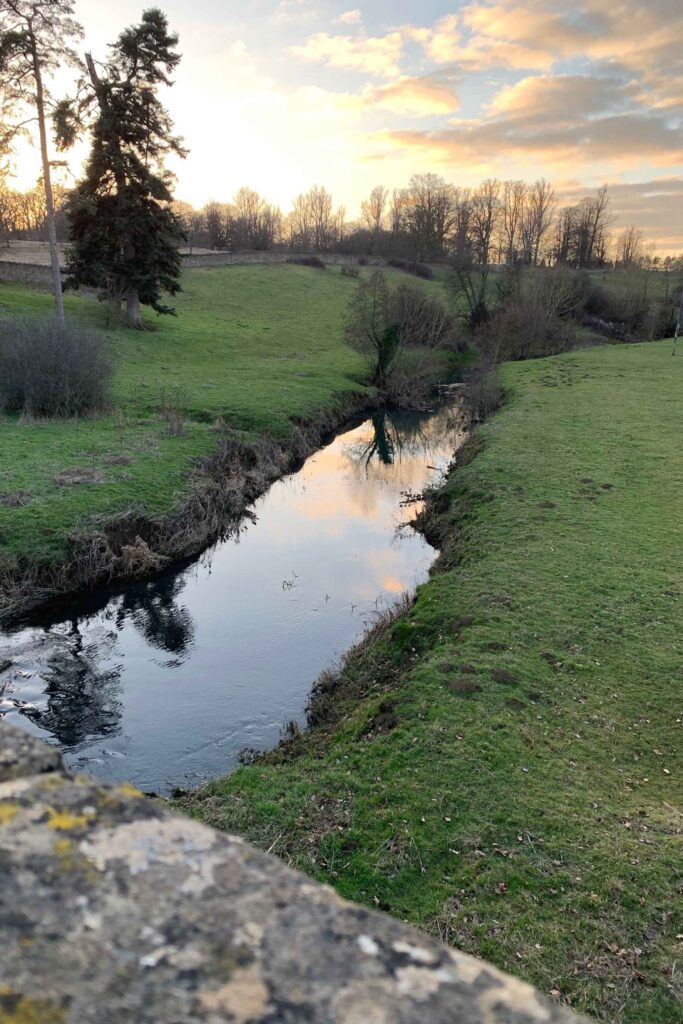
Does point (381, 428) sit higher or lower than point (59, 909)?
lower

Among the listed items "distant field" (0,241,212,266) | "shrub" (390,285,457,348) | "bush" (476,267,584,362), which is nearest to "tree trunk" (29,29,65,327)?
"shrub" (390,285,457,348)

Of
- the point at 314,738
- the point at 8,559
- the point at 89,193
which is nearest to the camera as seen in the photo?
the point at 314,738

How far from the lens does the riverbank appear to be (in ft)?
47.4

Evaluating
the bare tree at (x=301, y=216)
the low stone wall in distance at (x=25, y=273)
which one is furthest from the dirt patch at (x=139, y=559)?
the bare tree at (x=301, y=216)

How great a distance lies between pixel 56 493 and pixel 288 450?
35.6 feet

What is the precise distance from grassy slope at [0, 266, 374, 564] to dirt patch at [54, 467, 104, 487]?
225mm

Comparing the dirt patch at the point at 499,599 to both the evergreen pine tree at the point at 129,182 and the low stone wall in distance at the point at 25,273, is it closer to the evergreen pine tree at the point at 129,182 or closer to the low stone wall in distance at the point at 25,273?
the evergreen pine tree at the point at 129,182

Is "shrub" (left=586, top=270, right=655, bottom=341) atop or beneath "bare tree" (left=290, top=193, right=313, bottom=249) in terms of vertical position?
beneath

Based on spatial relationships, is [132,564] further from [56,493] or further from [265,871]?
[265,871]

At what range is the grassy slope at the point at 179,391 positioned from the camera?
15977 mm

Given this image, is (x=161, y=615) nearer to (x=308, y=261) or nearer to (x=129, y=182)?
(x=129, y=182)

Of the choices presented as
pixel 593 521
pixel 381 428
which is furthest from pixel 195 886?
pixel 381 428

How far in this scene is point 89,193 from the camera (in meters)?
37.6

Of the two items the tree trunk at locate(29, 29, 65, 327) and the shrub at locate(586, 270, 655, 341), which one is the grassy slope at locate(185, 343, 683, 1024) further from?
the shrub at locate(586, 270, 655, 341)
